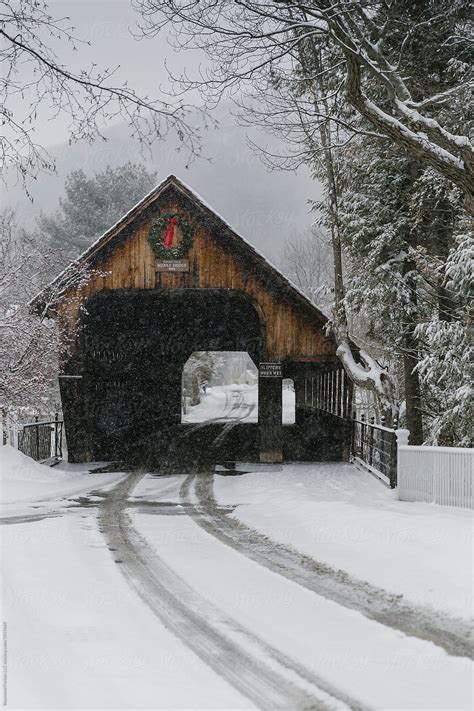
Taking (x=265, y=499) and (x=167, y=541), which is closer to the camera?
(x=167, y=541)

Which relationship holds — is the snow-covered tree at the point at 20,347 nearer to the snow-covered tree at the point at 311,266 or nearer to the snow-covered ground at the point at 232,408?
the snow-covered ground at the point at 232,408

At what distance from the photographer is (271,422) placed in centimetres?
1997

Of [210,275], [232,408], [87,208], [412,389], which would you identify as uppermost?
[87,208]

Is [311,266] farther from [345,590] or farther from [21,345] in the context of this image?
[345,590]

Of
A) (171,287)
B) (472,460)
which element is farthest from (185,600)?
(171,287)

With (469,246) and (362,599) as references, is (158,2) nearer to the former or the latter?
(469,246)

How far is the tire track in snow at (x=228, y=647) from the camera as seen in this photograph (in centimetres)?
428

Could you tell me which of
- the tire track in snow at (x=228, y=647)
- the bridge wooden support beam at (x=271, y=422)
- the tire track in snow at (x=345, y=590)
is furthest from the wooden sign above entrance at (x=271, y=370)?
the tire track in snow at (x=228, y=647)

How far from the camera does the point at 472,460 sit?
1138 cm

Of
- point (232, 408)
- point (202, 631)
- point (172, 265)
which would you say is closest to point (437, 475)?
point (202, 631)

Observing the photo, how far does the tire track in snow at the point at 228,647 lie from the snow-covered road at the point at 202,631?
13 mm

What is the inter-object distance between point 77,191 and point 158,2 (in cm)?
4240

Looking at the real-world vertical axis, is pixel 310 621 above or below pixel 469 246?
below

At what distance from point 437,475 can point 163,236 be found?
1049cm
